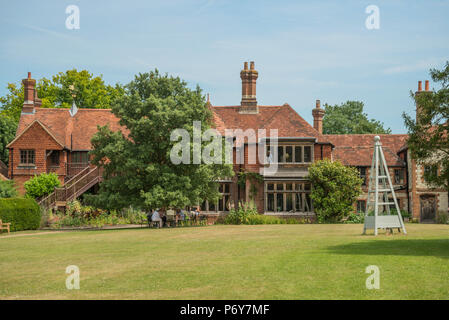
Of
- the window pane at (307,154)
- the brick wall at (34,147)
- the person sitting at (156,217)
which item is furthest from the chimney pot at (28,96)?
the window pane at (307,154)

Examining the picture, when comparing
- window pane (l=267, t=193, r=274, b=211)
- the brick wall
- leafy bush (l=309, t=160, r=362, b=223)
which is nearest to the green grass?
leafy bush (l=309, t=160, r=362, b=223)

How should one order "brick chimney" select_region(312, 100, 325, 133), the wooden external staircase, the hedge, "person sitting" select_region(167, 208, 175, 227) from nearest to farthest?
the hedge, "person sitting" select_region(167, 208, 175, 227), the wooden external staircase, "brick chimney" select_region(312, 100, 325, 133)

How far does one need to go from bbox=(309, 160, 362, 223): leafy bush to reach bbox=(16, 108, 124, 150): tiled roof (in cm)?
1852

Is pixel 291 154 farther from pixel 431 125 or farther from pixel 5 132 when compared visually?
pixel 5 132

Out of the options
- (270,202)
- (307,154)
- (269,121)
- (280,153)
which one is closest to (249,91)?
(269,121)

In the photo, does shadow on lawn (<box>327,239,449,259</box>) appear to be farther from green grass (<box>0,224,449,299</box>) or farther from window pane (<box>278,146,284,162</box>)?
window pane (<box>278,146,284,162</box>)

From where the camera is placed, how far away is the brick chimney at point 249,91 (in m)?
44.0

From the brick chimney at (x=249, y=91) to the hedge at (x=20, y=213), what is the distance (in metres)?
19.9

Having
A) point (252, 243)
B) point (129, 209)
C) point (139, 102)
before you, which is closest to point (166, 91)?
point (139, 102)

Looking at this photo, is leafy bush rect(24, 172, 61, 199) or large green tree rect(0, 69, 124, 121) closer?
leafy bush rect(24, 172, 61, 199)

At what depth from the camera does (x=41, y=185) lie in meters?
41.0

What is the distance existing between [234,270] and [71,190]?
1176 inches

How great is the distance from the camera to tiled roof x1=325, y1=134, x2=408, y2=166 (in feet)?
162
